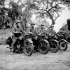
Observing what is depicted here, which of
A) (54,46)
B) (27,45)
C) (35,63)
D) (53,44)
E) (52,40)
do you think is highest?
(52,40)

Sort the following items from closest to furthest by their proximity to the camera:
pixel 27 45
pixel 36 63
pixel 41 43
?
pixel 36 63
pixel 27 45
pixel 41 43

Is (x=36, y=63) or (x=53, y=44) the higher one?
(x=53, y=44)

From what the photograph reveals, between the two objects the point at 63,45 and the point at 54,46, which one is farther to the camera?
the point at 63,45

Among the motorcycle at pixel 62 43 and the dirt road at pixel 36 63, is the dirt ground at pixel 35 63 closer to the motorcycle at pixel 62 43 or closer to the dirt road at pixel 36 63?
the dirt road at pixel 36 63

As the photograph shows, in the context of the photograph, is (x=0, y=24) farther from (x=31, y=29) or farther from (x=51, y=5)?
(x=51, y=5)

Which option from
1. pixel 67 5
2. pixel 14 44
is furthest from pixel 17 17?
pixel 67 5

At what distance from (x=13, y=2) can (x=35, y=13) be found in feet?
40.8

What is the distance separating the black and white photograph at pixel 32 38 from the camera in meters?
5.73

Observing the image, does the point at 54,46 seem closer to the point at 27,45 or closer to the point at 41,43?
the point at 41,43

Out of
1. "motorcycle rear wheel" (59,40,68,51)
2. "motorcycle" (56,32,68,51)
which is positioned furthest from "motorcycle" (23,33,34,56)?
"motorcycle rear wheel" (59,40,68,51)

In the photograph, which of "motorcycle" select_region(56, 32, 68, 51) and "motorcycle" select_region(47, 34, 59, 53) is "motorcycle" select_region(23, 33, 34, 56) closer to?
"motorcycle" select_region(47, 34, 59, 53)

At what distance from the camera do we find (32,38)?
8.62m

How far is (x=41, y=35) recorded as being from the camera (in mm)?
8484

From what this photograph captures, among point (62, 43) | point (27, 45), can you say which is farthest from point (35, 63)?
point (62, 43)
